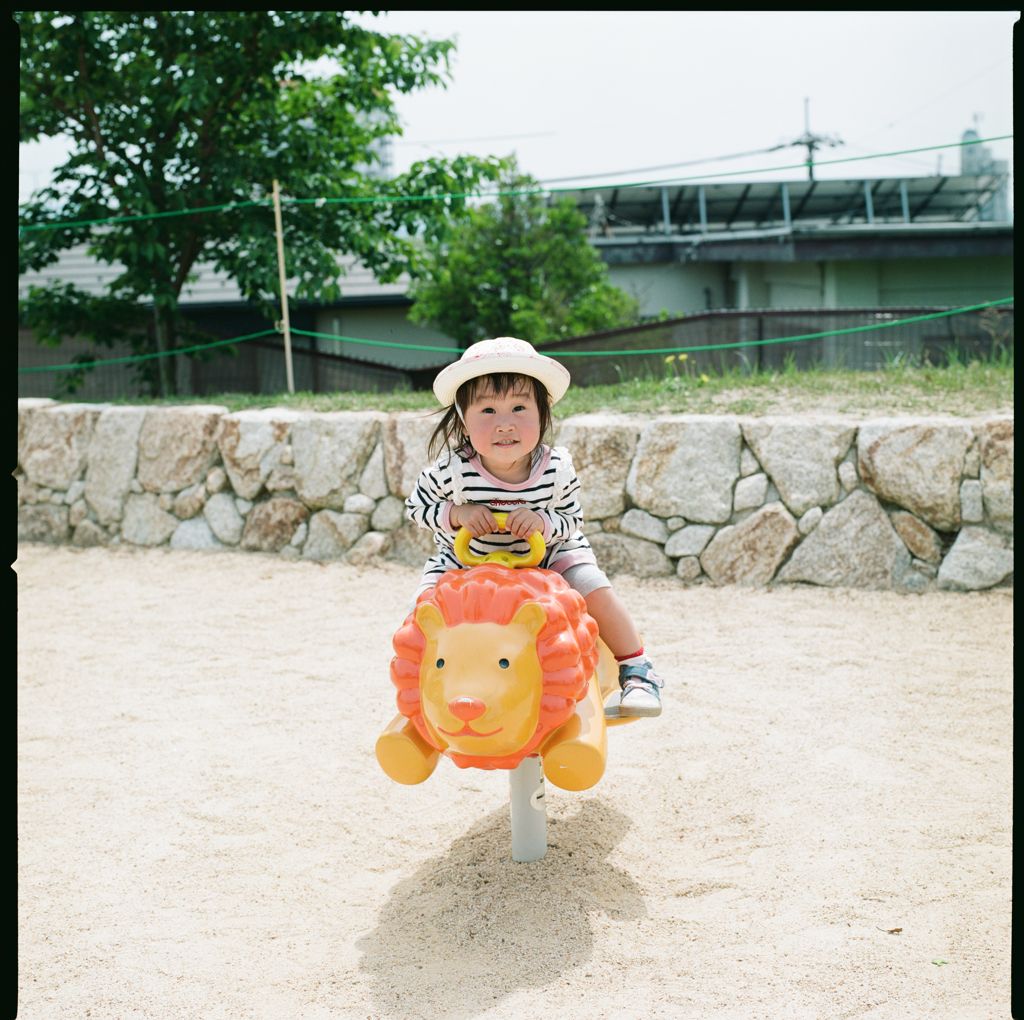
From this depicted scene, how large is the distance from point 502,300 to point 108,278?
6240 millimetres

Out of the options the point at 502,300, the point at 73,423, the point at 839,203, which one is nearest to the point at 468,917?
the point at 73,423

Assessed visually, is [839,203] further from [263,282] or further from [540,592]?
[540,592]

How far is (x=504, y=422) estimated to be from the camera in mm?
2576

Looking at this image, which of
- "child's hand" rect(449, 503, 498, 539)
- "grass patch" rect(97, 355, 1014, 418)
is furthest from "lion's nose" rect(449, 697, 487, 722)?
"grass patch" rect(97, 355, 1014, 418)

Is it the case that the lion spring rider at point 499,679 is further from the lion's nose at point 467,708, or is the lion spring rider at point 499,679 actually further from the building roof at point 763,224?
the building roof at point 763,224

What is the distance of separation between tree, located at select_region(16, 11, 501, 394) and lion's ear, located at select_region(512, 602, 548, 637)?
6705 millimetres

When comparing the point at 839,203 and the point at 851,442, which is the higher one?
the point at 839,203

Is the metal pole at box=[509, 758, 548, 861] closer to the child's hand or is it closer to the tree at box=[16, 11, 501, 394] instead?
the child's hand

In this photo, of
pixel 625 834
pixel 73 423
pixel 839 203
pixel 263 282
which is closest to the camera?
pixel 625 834

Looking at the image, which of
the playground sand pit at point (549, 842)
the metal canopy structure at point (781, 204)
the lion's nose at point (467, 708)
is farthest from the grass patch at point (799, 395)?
the metal canopy structure at point (781, 204)

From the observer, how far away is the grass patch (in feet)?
19.6

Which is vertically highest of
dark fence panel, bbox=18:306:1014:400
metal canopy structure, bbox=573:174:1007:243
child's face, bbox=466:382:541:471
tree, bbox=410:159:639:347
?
metal canopy structure, bbox=573:174:1007:243

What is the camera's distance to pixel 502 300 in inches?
468

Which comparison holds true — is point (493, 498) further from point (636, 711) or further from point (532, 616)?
point (636, 711)
